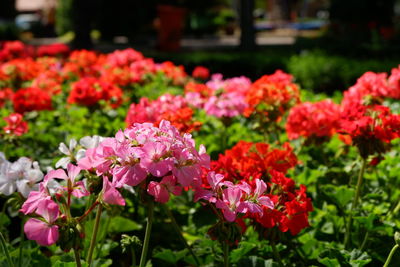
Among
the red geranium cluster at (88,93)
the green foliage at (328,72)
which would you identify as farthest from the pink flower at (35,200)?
the green foliage at (328,72)

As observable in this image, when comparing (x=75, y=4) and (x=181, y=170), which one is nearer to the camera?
(x=181, y=170)

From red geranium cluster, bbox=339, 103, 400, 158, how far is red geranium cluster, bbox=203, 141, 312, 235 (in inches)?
10.8

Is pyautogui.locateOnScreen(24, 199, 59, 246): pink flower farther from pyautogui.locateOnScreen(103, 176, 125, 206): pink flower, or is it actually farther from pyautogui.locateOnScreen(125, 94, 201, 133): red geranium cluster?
pyautogui.locateOnScreen(125, 94, 201, 133): red geranium cluster

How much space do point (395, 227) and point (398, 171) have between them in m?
0.49

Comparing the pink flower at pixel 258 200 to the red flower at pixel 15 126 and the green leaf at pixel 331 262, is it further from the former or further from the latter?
the red flower at pixel 15 126

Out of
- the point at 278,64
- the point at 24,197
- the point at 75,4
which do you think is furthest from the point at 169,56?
the point at 24,197

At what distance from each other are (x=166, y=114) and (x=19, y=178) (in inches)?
34.9

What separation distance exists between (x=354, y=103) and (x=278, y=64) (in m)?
6.91

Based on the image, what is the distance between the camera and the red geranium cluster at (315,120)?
278 centimetres

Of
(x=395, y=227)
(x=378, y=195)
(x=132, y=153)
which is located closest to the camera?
(x=132, y=153)

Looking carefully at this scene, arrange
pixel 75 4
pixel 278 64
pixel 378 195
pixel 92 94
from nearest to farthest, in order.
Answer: pixel 378 195 < pixel 92 94 < pixel 278 64 < pixel 75 4

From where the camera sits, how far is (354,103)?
7.63ft

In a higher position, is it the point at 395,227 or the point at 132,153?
the point at 132,153

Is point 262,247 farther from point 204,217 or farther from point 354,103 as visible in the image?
point 354,103
